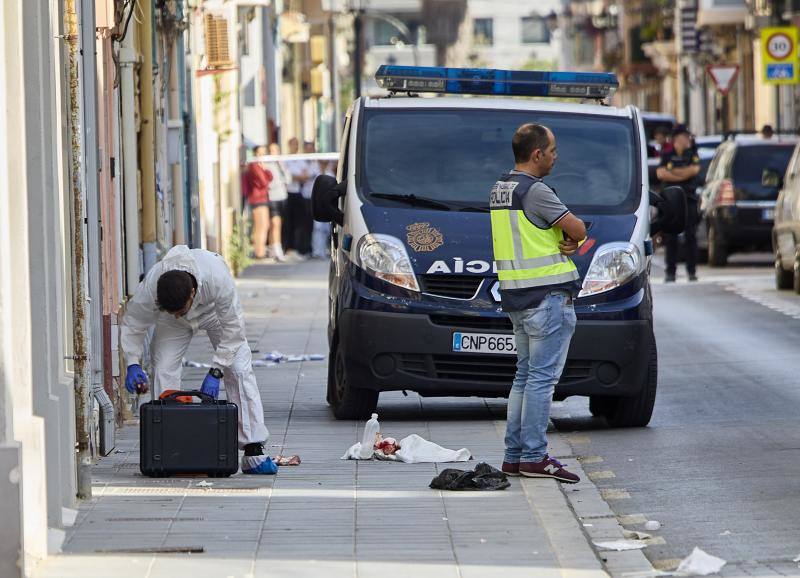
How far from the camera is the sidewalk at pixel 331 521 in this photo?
7844mm

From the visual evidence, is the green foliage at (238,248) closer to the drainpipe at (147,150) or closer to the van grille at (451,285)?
the drainpipe at (147,150)

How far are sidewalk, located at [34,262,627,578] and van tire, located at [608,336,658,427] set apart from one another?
0.63 meters

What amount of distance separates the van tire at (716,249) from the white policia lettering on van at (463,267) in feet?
57.1

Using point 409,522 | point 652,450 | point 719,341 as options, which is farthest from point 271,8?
point 409,522

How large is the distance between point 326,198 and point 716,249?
17.7m

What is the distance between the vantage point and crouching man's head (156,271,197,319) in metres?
10.1

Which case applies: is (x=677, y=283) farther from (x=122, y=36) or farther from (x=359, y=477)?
(x=359, y=477)

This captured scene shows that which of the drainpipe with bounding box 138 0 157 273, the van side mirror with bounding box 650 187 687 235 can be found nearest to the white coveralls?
the van side mirror with bounding box 650 187 687 235

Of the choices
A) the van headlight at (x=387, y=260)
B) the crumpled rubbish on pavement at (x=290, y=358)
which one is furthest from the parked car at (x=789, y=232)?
the van headlight at (x=387, y=260)

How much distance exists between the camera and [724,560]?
805cm

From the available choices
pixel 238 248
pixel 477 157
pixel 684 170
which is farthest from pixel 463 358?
pixel 238 248

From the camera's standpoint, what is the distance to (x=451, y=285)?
1245 cm

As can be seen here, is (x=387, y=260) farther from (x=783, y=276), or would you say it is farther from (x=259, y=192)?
(x=259, y=192)

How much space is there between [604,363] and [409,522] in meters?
→ 3.80
